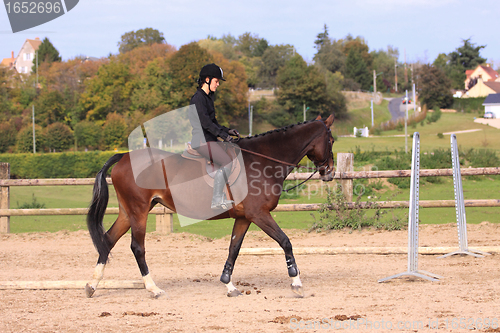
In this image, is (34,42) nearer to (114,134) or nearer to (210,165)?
(114,134)

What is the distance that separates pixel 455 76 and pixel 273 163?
317 feet

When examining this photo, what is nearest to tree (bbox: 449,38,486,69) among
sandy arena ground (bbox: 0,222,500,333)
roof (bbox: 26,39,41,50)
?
roof (bbox: 26,39,41,50)

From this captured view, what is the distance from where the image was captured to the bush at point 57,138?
177 feet

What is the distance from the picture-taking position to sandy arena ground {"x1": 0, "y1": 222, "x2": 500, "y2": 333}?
165 inches

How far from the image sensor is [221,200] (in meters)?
5.31

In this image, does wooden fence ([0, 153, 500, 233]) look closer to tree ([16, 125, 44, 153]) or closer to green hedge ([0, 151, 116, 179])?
green hedge ([0, 151, 116, 179])

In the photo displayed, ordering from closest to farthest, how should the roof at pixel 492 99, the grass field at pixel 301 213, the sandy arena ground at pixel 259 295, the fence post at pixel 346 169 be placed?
the sandy arena ground at pixel 259 295 → the fence post at pixel 346 169 → the grass field at pixel 301 213 → the roof at pixel 492 99

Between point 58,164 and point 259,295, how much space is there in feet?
115

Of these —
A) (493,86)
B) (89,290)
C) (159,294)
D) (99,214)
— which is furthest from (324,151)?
(493,86)

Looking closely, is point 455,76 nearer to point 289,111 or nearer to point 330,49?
point 330,49

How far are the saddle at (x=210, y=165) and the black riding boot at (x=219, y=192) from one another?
0.08 m

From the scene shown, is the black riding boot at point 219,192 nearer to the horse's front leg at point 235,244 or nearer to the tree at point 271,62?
the horse's front leg at point 235,244

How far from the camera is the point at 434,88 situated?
68.2 metres

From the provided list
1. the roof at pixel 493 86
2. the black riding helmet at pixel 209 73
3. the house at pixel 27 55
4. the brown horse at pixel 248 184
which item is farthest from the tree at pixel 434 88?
the house at pixel 27 55
